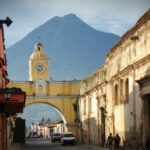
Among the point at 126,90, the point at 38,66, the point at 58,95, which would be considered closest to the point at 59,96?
the point at 58,95

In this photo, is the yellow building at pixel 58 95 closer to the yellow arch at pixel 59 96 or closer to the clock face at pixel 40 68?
the yellow arch at pixel 59 96

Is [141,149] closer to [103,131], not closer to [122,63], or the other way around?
[122,63]

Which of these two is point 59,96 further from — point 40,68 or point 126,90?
point 126,90

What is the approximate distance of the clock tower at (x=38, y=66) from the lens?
64.3 metres

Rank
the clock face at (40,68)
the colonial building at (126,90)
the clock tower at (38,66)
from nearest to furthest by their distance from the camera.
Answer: the colonial building at (126,90) → the clock tower at (38,66) → the clock face at (40,68)

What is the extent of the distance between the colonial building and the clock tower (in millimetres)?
18022

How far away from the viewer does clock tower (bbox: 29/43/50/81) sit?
211ft

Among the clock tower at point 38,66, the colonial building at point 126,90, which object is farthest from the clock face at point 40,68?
the colonial building at point 126,90

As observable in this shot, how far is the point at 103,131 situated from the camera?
42.4 meters

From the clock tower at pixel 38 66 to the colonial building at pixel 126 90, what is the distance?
18.0 metres

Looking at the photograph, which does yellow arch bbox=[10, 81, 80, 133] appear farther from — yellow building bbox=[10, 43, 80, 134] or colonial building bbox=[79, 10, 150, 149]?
colonial building bbox=[79, 10, 150, 149]

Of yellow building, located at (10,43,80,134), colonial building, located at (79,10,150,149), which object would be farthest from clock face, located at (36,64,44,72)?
colonial building, located at (79,10,150,149)

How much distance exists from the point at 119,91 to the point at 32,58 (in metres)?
32.0

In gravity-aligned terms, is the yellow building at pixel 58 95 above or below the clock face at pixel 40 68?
below
